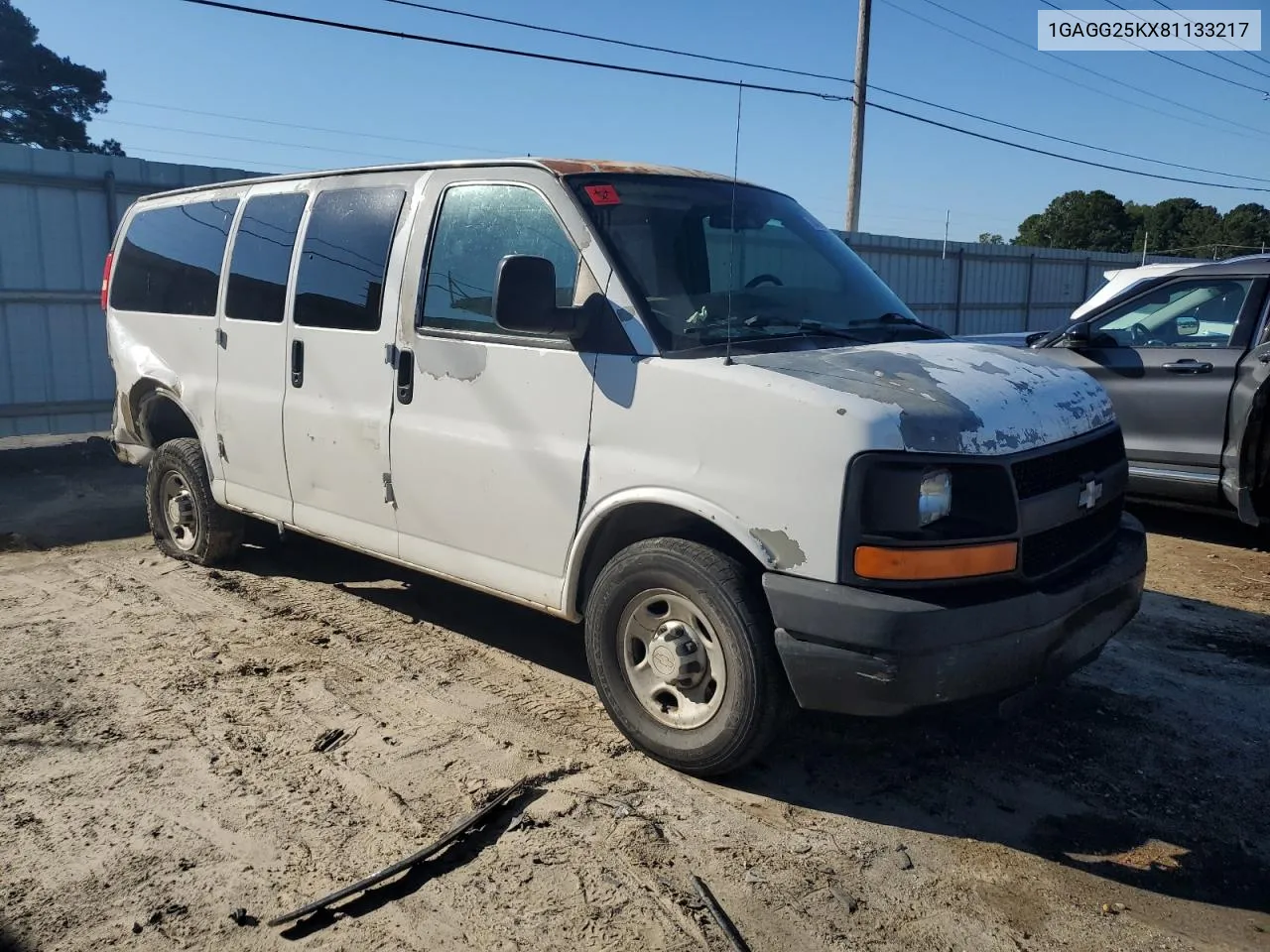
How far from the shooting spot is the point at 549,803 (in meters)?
3.44

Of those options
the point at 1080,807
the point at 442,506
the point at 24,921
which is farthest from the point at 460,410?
the point at 1080,807

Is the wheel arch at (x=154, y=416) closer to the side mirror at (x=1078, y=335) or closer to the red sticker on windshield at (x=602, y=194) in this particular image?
the red sticker on windshield at (x=602, y=194)

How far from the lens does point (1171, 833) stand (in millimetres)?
3361

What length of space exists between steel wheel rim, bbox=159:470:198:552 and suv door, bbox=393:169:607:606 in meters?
2.31

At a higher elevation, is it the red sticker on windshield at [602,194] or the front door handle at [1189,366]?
the red sticker on windshield at [602,194]

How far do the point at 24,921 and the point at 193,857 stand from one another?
46 centimetres

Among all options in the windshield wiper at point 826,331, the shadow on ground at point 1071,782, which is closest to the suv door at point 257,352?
the shadow on ground at point 1071,782

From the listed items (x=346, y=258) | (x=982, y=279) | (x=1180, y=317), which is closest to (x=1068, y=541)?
(x=346, y=258)

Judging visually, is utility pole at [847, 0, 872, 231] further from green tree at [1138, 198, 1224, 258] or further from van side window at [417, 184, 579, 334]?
green tree at [1138, 198, 1224, 258]

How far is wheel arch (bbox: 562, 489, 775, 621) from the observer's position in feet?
11.1

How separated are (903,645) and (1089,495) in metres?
1.15

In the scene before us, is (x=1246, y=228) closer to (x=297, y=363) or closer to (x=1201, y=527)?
(x=1201, y=527)

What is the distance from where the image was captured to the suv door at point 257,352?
5223mm

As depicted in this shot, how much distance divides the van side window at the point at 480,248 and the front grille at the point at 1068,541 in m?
1.90
